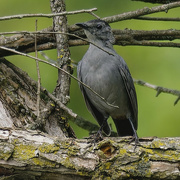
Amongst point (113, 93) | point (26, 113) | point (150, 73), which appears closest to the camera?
point (26, 113)

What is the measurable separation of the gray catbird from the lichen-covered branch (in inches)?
49.3

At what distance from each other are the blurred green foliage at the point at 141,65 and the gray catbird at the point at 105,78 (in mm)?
285

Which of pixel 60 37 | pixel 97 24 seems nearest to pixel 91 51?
pixel 97 24

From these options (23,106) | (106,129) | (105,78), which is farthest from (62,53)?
(106,129)

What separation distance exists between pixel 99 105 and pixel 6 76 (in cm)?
124

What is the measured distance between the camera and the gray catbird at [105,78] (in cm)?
459

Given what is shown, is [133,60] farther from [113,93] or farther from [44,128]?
[44,128]

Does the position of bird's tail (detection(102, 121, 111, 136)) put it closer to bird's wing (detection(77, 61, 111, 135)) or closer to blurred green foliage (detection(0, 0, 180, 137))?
bird's wing (detection(77, 61, 111, 135))

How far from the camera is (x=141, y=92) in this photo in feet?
17.4

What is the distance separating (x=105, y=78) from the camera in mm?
4562

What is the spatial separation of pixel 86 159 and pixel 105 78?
4.93ft

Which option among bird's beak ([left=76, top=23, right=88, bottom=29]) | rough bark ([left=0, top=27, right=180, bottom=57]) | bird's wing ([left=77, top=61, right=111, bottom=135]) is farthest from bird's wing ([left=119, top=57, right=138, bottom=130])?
bird's beak ([left=76, top=23, right=88, bottom=29])

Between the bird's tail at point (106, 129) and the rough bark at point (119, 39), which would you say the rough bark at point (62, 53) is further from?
the bird's tail at point (106, 129)

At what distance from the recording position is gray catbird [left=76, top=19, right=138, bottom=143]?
15.0ft
